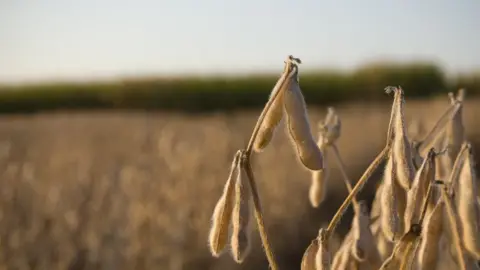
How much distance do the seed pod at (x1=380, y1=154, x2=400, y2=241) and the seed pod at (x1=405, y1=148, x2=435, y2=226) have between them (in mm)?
19

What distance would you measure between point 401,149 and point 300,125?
0.14m

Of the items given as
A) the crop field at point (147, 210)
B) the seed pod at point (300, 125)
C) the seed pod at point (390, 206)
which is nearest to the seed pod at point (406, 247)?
the seed pod at point (390, 206)

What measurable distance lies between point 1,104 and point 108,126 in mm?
11554

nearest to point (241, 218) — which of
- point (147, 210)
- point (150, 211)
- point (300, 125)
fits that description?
point (300, 125)

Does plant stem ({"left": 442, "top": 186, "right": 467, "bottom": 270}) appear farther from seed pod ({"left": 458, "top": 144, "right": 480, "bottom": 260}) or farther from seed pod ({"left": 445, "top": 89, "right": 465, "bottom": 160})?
seed pod ({"left": 445, "top": 89, "right": 465, "bottom": 160})

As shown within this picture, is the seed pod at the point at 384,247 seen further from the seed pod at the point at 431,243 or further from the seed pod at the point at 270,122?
the seed pod at the point at 270,122

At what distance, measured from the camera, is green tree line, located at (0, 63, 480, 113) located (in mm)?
20469

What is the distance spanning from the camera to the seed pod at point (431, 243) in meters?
0.77

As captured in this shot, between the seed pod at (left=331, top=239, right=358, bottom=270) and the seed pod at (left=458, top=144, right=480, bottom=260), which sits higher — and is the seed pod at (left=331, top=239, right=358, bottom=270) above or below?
below

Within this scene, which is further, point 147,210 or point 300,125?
point 147,210

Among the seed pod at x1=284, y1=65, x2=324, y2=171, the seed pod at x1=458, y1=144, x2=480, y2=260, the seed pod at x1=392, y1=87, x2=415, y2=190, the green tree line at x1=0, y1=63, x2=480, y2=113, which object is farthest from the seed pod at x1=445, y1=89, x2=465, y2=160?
the green tree line at x1=0, y1=63, x2=480, y2=113

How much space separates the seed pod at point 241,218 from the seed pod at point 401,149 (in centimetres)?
18

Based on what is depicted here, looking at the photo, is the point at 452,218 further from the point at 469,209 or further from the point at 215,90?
the point at 215,90

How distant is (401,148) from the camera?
29.9 inches
